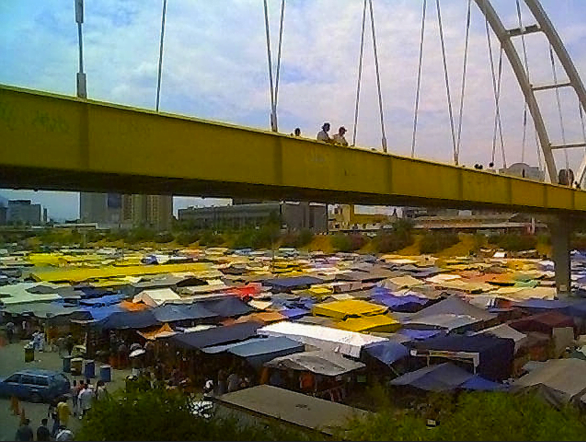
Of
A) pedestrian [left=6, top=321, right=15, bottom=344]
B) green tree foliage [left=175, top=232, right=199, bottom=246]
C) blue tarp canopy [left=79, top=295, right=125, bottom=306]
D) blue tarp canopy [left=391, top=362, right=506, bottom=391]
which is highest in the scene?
blue tarp canopy [left=391, top=362, right=506, bottom=391]

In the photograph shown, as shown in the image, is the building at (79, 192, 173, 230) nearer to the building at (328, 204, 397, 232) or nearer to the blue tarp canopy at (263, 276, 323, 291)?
the building at (328, 204, 397, 232)

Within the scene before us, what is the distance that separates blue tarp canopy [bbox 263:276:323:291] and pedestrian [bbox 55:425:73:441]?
25.7 metres

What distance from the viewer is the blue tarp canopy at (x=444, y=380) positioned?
15.5m

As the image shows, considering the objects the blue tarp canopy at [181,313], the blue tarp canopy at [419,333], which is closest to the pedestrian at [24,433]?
the blue tarp canopy at [181,313]

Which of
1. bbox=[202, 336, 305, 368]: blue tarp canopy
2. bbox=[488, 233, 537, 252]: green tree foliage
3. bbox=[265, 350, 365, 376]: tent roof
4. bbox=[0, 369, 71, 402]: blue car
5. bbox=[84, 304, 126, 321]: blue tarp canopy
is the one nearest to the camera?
bbox=[265, 350, 365, 376]: tent roof

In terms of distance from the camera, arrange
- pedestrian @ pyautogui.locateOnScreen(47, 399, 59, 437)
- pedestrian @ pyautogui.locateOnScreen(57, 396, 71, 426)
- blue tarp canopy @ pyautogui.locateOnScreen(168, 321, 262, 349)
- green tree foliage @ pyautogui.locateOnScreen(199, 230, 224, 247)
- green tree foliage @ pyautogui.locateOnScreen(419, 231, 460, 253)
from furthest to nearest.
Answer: green tree foliage @ pyautogui.locateOnScreen(199, 230, 224, 247) → green tree foliage @ pyautogui.locateOnScreen(419, 231, 460, 253) → blue tarp canopy @ pyautogui.locateOnScreen(168, 321, 262, 349) → pedestrian @ pyautogui.locateOnScreen(57, 396, 71, 426) → pedestrian @ pyautogui.locateOnScreen(47, 399, 59, 437)

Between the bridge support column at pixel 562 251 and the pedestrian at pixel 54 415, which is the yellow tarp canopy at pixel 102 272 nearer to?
the pedestrian at pixel 54 415

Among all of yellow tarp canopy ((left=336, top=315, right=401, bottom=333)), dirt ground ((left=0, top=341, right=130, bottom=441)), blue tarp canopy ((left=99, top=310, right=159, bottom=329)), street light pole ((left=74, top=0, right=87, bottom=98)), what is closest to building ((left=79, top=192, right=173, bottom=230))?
dirt ground ((left=0, top=341, right=130, bottom=441))

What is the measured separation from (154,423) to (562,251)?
1384 inches

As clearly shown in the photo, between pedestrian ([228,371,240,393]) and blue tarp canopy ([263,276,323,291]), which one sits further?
blue tarp canopy ([263,276,323,291])

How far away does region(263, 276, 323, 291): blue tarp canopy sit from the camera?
4088cm

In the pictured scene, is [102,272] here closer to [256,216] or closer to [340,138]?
[340,138]

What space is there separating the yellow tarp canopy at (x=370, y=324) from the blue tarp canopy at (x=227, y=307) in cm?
562

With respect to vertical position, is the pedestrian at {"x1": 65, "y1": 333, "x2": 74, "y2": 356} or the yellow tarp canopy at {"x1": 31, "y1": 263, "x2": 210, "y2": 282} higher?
the yellow tarp canopy at {"x1": 31, "y1": 263, "x2": 210, "y2": 282}
